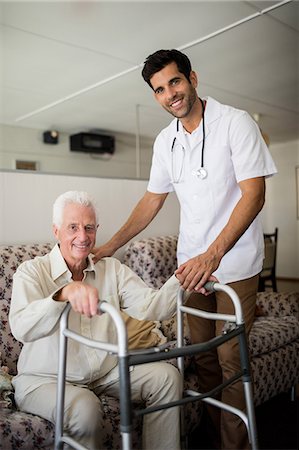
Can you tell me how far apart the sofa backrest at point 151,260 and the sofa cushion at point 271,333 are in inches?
18.9

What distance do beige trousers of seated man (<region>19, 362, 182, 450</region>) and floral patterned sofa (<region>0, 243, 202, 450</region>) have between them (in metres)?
0.04

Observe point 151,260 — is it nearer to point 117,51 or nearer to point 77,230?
point 77,230

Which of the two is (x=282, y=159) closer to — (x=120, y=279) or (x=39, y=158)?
(x=39, y=158)

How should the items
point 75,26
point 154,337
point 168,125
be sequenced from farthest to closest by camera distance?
point 75,26 < point 154,337 < point 168,125

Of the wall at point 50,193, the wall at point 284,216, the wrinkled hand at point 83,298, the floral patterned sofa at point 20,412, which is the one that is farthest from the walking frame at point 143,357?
the wall at point 284,216

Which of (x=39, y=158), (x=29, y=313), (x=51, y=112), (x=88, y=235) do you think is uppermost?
(x=51, y=112)

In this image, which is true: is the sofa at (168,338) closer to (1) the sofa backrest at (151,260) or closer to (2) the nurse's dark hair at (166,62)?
(1) the sofa backrest at (151,260)

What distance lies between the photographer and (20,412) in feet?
3.92

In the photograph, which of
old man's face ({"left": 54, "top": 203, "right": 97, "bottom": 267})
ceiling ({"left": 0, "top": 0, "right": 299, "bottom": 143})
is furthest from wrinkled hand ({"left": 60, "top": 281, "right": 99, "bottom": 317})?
ceiling ({"left": 0, "top": 0, "right": 299, "bottom": 143})

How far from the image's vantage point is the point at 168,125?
5.03 ft

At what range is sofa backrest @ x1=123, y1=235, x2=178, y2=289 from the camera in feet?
6.59

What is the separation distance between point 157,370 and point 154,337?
0.39m

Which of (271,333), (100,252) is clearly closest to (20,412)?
(100,252)

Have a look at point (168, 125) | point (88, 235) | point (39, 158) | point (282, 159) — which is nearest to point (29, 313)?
point (88, 235)
